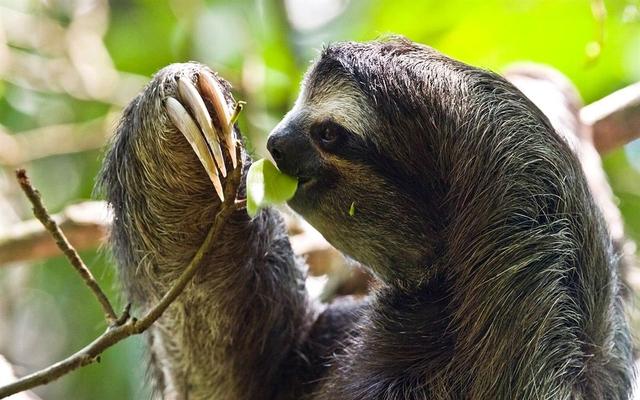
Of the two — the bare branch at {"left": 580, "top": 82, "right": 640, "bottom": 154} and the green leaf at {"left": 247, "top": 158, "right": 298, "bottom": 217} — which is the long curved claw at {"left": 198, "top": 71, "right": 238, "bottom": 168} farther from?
the bare branch at {"left": 580, "top": 82, "right": 640, "bottom": 154}

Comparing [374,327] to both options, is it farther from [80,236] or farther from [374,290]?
[80,236]

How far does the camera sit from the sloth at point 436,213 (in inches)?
101

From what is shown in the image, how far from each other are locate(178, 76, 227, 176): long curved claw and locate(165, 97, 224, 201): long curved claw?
24 millimetres

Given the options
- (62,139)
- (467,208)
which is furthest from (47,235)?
(467,208)

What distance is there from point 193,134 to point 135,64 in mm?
4436

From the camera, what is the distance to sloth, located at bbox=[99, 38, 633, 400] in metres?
2.56

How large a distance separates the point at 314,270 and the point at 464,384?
2.58 m

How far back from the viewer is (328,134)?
2.70 meters

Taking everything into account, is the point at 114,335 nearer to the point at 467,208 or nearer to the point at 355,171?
the point at 355,171

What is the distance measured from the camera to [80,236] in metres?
4.68

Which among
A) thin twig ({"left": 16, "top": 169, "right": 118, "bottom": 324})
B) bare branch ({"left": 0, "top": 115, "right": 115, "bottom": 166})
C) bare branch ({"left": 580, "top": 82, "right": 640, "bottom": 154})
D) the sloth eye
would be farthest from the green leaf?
bare branch ({"left": 0, "top": 115, "right": 115, "bottom": 166})

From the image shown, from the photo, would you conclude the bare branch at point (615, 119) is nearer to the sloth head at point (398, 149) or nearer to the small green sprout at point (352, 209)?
the sloth head at point (398, 149)

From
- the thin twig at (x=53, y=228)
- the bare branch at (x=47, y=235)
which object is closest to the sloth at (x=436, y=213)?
the thin twig at (x=53, y=228)

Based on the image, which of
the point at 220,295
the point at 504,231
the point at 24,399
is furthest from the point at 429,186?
the point at 24,399
